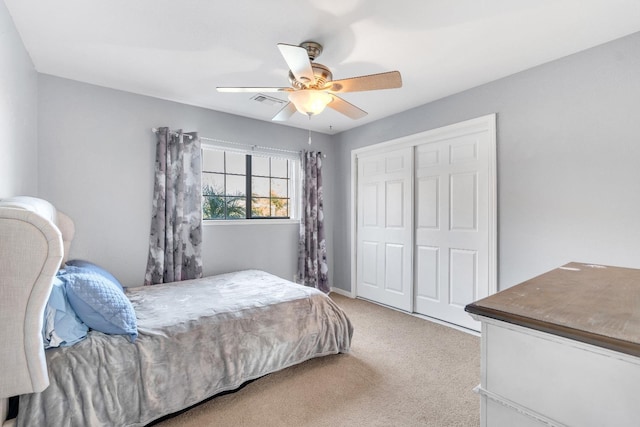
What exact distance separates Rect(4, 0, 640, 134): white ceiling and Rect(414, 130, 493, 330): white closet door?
72 cm

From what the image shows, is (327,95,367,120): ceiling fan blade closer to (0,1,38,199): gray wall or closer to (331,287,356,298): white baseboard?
(0,1,38,199): gray wall

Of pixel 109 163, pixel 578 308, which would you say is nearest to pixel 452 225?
pixel 578 308

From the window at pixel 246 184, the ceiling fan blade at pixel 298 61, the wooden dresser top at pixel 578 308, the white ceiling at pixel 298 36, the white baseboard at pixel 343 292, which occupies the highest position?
the white ceiling at pixel 298 36

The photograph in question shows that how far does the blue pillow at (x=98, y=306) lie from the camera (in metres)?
1.60

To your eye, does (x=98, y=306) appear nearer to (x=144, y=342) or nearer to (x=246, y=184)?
(x=144, y=342)

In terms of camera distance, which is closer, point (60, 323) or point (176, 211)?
point (60, 323)

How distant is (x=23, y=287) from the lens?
1.16 metres

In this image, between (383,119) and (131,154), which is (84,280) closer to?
(131,154)

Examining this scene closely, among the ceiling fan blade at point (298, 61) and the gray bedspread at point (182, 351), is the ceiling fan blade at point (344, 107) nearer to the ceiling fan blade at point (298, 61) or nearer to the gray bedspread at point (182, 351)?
the ceiling fan blade at point (298, 61)

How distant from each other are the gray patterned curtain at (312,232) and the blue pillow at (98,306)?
2481 millimetres

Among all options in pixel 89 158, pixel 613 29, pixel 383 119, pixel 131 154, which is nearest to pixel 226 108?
pixel 131 154

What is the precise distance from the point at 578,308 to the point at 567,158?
6.39 ft

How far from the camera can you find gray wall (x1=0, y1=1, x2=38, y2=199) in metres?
1.71

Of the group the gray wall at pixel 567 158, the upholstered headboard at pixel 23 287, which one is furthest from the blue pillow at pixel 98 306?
the gray wall at pixel 567 158
